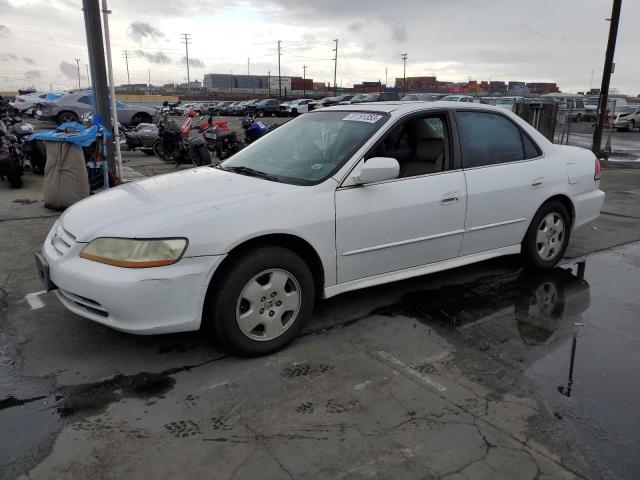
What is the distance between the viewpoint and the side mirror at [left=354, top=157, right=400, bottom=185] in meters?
3.56

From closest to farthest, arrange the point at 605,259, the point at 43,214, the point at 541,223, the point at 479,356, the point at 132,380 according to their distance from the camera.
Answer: the point at 132,380, the point at 479,356, the point at 541,223, the point at 605,259, the point at 43,214

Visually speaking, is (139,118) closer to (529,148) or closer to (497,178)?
(529,148)

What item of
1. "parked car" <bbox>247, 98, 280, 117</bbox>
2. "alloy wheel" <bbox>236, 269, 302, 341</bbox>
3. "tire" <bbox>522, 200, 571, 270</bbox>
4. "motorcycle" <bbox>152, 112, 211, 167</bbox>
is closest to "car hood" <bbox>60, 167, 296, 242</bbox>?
"alloy wheel" <bbox>236, 269, 302, 341</bbox>

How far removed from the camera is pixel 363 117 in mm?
4125

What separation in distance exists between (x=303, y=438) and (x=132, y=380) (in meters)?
1.17

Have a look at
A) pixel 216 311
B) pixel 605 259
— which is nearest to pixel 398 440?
pixel 216 311

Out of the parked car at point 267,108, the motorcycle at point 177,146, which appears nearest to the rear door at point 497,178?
the motorcycle at point 177,146

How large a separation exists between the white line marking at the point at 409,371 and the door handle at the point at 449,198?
132 cm

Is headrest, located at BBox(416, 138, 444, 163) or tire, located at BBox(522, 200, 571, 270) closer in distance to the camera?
headrest, located at BBox(416, 138, 444, 163)

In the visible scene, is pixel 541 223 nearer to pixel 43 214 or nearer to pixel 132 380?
pixel 132 380

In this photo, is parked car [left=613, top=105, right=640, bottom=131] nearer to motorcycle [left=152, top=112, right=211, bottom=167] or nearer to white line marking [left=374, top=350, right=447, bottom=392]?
motorcycle [left=152, top=112, right=211, bottom=167]

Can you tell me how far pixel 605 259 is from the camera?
5.66 metres

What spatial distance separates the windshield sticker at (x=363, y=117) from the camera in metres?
4.03

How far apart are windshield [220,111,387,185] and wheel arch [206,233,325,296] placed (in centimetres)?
45
